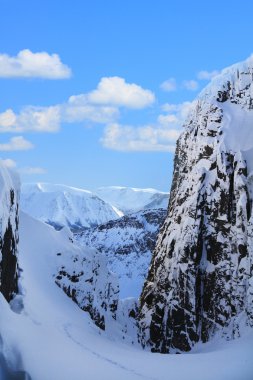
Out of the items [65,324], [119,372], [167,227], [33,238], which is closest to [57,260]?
[33,238]

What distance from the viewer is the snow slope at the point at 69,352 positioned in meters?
35.1

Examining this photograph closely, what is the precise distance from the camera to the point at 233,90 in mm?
81875

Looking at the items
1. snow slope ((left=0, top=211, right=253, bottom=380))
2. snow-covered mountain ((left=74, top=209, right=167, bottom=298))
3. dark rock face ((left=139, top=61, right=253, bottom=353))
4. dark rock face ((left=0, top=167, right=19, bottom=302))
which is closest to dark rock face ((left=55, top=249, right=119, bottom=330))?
snow slope ((left=0, top=211, right=253, bottom=380))

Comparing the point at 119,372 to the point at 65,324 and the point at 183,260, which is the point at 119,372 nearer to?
the point at 65,324

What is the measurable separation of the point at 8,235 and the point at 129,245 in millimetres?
138358

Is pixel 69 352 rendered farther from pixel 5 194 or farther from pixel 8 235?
pixel 5 194

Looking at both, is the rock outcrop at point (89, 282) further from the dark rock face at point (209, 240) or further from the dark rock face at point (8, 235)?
the dark rock face at point (8, 235)

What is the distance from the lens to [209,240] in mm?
73938

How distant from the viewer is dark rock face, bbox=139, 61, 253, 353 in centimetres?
6975

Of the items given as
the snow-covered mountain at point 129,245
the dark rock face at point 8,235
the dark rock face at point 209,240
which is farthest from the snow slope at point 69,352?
the snow-covered mountain at point 129,245

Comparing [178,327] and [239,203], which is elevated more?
[239,203]

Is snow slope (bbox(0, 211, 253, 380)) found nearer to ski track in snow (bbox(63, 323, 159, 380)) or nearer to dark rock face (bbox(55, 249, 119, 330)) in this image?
ski track in snow (bbox(63, 323, 159, 380))

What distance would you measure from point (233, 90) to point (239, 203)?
19.9 metres

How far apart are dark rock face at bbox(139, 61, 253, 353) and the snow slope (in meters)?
12.6
